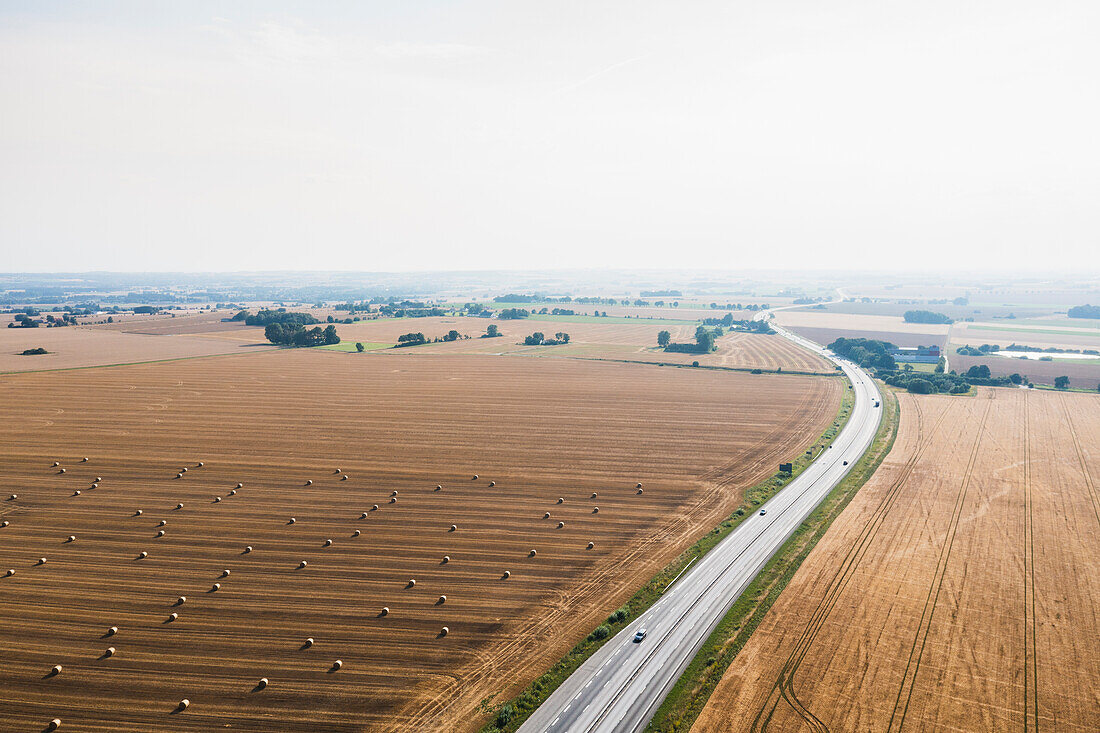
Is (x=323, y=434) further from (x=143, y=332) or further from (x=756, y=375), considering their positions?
(x=143, y=332)

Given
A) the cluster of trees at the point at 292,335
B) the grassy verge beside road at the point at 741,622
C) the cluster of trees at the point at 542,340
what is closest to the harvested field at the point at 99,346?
the cluster of trees at the point at 292,335

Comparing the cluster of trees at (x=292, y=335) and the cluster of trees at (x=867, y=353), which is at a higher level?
the cluster of trees at (x=292, y=335)

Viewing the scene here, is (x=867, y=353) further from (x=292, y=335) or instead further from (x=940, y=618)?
(x=292, y=335)

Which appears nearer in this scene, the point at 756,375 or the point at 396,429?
the point at 396,429

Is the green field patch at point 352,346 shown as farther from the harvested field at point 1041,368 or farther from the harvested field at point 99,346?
the harvested field at point 1041,368

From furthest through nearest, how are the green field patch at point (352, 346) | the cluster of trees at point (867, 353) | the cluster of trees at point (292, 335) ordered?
the cluster of trees at point (292, 335) → the green field patch at point (352, 346) → the cluster of trees at point (867, 353)

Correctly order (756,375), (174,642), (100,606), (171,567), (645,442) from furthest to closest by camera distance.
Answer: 1. (756,375)
2. (645,442)
3. (171,567)
4. (100,606)
5. (174,642)

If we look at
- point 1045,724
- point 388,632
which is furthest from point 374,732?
point 1045,724
